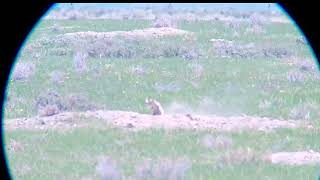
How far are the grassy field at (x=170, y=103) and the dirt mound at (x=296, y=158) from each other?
0.73 ft

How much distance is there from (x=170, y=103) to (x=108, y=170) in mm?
7141

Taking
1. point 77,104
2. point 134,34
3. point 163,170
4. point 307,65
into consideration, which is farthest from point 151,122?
point 134,34

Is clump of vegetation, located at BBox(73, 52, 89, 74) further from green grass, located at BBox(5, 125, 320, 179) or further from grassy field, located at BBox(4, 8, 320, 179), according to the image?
green grass, located at BBox(5, 125, 320, 179)

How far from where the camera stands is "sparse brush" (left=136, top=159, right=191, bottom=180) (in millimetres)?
10695

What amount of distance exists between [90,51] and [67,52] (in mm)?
792

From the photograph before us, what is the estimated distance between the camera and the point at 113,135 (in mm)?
13625

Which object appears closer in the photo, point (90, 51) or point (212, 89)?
point (212, 89)

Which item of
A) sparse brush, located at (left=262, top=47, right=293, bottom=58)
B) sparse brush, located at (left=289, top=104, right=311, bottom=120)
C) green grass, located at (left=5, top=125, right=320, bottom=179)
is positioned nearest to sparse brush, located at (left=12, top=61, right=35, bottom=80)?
green grass, located at (left=5, top=125, right=320, bottom=179)

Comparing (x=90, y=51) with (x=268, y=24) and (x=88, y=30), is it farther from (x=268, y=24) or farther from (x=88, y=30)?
(x=268, y=24)

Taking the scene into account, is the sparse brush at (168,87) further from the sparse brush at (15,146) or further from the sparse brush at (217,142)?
the sparse brush at (15,146)

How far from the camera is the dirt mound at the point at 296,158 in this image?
471 inches

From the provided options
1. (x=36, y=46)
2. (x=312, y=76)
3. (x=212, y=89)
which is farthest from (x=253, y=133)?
(x=36, y=46)

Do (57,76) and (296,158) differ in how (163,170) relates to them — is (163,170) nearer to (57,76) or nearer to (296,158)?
(296,158)

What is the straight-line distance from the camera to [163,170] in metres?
10.7
